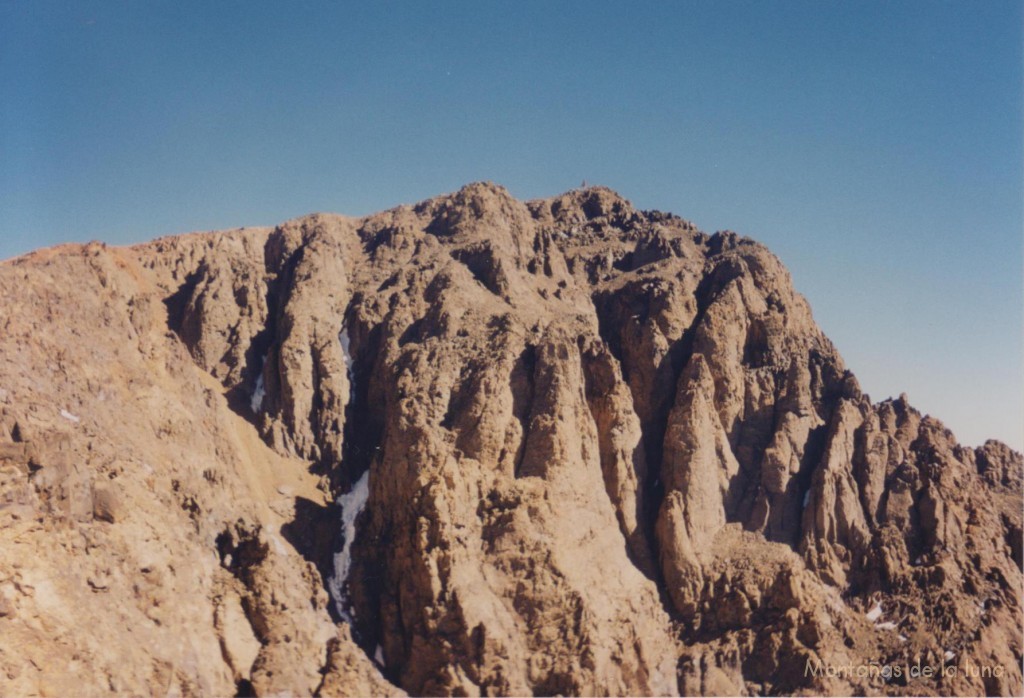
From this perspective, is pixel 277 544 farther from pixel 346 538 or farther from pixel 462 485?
pixel 462 485

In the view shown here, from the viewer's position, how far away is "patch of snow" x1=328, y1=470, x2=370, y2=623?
63656mm

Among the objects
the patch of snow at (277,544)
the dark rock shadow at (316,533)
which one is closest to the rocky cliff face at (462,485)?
the dark rock shadow at (316,533)

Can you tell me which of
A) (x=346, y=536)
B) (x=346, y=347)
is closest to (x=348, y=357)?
(x=346, y=347)

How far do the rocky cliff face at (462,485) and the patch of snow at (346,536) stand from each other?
228mm

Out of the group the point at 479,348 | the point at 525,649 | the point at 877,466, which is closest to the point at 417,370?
the point at 479,348

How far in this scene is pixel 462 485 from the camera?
208ft

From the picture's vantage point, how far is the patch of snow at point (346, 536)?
63.7 meters

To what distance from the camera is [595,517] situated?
68500 millimetres

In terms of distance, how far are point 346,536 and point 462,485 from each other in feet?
37.4

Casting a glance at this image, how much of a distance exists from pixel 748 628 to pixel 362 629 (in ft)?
100

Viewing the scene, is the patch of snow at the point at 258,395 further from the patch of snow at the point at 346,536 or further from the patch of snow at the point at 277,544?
the patch of snow at the point at 277,544

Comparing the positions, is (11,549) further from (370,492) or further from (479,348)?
(479,348)

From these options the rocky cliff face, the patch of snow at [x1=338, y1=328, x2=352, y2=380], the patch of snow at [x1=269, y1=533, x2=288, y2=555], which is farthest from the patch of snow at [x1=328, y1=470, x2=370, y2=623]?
the patch of snow at [x1=338, y1=328, x2=352, y2=380]

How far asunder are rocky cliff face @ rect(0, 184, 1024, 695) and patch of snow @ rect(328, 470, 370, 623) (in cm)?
23
